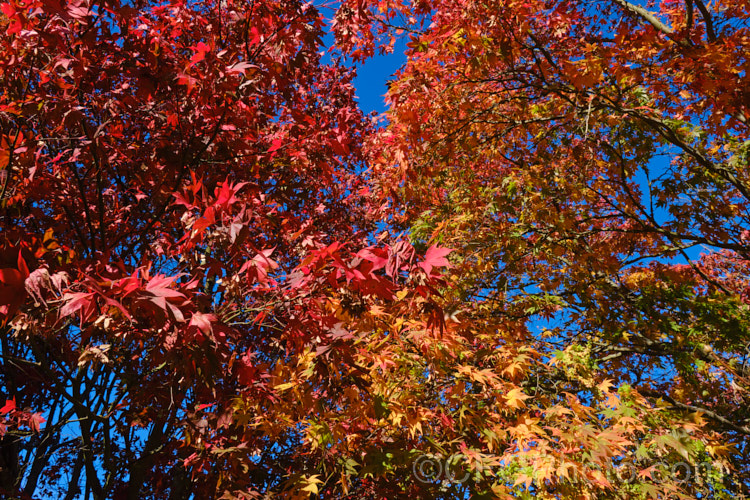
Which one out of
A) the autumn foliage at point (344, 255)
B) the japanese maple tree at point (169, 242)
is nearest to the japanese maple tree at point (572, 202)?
the autumn foliage at point (344, 255)

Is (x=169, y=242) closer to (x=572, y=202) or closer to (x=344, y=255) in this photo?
(x=344, y=255)

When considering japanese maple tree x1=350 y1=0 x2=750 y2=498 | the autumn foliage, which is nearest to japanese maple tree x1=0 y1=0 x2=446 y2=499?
the autumn foliage

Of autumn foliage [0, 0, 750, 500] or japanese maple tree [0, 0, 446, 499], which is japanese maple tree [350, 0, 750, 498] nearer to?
autumn foliage [0, 0, 750, 500]

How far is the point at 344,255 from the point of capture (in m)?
3.03

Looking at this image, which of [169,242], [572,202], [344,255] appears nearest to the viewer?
[344,255]

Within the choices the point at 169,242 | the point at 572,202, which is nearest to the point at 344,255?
the point at 169,242

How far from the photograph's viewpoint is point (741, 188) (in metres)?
5.70

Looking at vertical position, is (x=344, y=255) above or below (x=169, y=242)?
below

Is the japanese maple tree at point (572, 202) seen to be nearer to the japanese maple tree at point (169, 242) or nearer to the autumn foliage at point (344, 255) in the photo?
the autumn foliage at point (344, 255)

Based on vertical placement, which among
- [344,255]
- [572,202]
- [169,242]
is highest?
[572,202]

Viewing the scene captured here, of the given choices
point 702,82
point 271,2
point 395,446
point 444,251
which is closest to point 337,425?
point 395,446

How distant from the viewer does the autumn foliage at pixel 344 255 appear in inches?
110

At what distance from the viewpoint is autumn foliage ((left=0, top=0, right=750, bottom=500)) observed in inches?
110

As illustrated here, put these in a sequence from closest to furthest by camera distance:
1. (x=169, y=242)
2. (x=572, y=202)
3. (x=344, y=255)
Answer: (x=344, y=255) → (x=169, y=242) → (x=572, y=202)
